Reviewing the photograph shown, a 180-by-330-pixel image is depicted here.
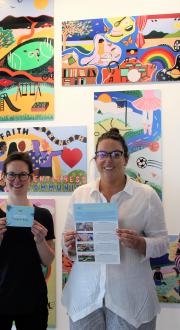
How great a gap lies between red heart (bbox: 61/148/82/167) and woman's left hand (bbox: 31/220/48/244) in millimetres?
702

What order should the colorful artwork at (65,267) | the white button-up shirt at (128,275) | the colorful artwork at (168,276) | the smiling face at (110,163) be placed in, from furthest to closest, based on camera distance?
the colorful artwork at (65,267), the colorful artwork at (168,276), the smiling face at (110,163), the white button-up shirt at (128,275)

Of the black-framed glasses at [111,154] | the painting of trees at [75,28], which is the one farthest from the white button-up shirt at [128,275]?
the painting of trees at [75,28]

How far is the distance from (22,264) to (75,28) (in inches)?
59.4

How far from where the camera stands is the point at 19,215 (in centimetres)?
163

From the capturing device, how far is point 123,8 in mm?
2273

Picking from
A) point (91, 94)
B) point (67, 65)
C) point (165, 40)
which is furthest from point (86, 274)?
point (165, 40)

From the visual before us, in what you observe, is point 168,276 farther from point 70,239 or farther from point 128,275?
point 70,239

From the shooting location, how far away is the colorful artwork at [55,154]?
228 centimetres

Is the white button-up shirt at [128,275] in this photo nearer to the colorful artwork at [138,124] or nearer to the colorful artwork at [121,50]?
the colorful artwork at [138,124]

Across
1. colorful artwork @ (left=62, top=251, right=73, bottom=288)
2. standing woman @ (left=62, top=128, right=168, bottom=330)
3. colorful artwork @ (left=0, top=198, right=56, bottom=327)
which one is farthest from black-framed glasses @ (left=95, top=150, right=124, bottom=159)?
colorful artwork @ (left=62, top=251, right=73, bottom=288)

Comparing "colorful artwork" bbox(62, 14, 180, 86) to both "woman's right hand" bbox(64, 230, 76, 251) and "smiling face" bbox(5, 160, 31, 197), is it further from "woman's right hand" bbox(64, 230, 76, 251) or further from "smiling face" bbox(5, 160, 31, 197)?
"woman's right hand" bbox(64, 230, 76, 251)

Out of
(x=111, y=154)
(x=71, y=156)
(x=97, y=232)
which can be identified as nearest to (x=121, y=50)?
(x=71, y=156)

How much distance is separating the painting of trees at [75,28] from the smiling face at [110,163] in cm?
92

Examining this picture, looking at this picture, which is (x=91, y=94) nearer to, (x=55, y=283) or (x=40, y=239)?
(x=40, y=239)
